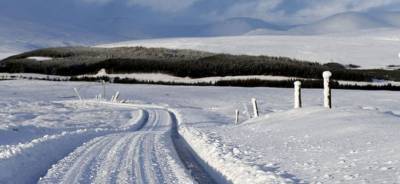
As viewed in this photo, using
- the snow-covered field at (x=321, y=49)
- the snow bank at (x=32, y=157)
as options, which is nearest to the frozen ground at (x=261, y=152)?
the snow bank at (x=32, y=157)

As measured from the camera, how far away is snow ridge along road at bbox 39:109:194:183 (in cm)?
1217

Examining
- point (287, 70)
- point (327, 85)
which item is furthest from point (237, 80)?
point (327, 85)

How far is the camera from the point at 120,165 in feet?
46.1

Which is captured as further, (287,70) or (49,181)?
(287,70)

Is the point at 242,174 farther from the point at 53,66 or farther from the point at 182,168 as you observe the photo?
the point at 53,66

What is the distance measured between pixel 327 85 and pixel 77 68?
462 ft

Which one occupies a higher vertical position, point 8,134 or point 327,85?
point 327,85

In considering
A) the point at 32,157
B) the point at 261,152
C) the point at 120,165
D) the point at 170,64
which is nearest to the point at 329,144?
the point at 261,152

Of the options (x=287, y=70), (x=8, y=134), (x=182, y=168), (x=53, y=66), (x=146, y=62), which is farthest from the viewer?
(x=53, y=66)

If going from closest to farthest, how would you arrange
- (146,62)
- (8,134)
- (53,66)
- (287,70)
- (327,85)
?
1. (8,134)
2. (327,85)
3. (287,70)
4. (146,62)
5. (53,66)

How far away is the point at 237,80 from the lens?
410 ft

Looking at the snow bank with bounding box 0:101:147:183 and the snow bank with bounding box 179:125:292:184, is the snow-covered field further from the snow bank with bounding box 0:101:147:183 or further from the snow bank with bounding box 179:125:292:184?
the snow bank with bounding box 0:101:147:183

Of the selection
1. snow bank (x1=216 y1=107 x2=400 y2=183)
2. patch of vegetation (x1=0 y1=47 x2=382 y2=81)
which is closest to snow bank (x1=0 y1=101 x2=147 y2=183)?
snow bank (x1=216 y1=107 x2=400 y2=183)

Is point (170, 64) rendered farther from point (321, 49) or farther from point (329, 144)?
point (329, 144)
